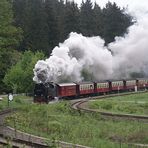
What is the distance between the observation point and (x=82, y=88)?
6812 centimetres

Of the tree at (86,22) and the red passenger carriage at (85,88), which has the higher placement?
the tree at (86,22)

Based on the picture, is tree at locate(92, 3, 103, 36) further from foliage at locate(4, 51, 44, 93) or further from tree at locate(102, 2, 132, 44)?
foliage at locate(4, 51, 44, 93)

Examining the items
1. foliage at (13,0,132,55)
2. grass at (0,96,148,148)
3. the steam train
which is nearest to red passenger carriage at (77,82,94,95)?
the steam train

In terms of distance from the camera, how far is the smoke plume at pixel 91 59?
59875 mm

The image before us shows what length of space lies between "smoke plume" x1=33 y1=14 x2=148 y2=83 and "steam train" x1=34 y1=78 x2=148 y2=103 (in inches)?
55.1

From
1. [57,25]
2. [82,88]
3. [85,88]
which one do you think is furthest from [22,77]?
[57,25]

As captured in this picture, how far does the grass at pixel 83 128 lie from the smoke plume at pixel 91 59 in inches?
724

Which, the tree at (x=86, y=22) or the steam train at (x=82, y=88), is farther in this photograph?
the tree at (x=86, y=22)

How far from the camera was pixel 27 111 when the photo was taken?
44.4 meters

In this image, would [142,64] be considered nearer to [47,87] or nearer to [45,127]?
[47,87]

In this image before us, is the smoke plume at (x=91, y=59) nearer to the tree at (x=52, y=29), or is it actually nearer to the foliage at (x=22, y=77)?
the foliage at (x=22, y=77)

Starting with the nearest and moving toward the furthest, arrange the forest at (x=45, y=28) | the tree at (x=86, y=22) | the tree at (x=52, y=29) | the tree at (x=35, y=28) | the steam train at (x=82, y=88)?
the steam train at (x=82, y=88) < the forest at (x=45, y=28) < the tree at (x=35, y=28) < the tree at (x=52, y=29) < the tree at (x=86, y=22)

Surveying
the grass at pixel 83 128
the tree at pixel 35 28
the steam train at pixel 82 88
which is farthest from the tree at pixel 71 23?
the grass at pixel 83 128

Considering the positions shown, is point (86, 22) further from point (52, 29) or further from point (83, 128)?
point (83, 128)
